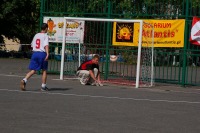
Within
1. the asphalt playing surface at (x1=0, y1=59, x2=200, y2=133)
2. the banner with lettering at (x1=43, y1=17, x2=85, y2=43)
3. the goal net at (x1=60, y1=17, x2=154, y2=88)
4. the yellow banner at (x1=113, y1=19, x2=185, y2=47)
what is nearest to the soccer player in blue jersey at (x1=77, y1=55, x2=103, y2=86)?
the asphalt playing surface at (x1=0, y1=59, x2=200, y2=133)

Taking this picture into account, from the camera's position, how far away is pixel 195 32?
20906 mm

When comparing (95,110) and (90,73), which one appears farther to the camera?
(90,73)

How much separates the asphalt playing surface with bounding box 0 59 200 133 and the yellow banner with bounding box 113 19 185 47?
114 inches

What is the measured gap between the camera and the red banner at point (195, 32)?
20.8 meters

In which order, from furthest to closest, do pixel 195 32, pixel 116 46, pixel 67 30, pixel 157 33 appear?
pixel 116 46 → pixel 67 30 → pixel 157 33 → pixel 195 32

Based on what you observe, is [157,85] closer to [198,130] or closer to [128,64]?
[128,64]

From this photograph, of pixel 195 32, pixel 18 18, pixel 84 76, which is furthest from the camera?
pixel 18 18

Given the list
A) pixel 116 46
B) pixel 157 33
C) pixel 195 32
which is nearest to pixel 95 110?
pixel 195 32

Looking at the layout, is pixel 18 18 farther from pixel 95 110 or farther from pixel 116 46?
pixel 95 110

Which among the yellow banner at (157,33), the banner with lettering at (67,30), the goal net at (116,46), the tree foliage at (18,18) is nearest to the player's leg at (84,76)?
the goal net at (116,46)

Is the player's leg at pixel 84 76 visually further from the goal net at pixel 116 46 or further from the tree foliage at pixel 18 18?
the tree foliage at pixel 18 18

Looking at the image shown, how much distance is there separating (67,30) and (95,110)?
1045 cm

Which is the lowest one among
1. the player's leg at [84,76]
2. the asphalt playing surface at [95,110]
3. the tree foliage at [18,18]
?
the asphalt playing surface at [95,110]

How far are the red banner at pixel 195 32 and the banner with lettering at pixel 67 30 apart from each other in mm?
4262
